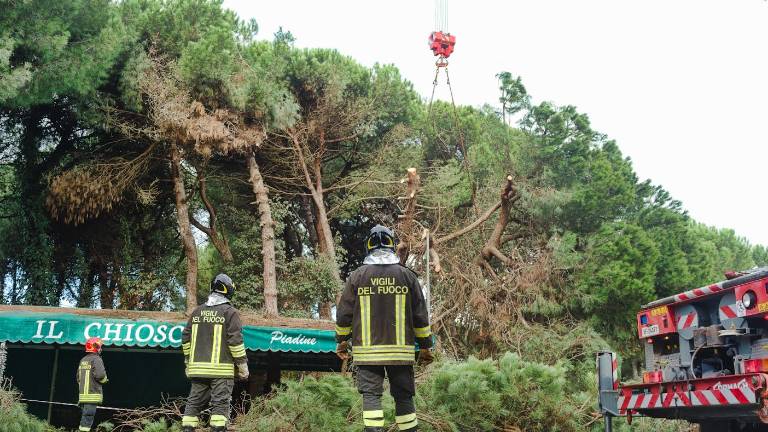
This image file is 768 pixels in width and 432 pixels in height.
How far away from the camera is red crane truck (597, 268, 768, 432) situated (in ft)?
19.3

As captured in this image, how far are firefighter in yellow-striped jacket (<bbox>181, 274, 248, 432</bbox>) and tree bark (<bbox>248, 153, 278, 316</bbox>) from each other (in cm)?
861

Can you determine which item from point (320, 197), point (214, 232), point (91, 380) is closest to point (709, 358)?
point (91, 380)

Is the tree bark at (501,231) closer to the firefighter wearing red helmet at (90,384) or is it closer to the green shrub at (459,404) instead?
the green shrub at (459,404)

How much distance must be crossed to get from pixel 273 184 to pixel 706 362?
13.9 meters

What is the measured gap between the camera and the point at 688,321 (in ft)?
22.5

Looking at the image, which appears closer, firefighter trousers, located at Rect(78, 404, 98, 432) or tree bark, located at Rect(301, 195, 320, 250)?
firefighter trousers, located at Rect(78, 404, 98, 432)

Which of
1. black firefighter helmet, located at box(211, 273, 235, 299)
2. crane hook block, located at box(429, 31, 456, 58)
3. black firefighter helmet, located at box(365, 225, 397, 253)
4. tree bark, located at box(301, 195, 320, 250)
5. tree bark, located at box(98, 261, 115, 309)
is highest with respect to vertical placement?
crane hook block, located at box(429, 31, 456, 58)

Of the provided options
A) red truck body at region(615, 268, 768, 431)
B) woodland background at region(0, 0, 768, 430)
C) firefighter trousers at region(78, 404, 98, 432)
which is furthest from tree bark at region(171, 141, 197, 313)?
red truck body at region(615, 268, 768, 431)

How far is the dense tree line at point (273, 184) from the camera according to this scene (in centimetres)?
1546

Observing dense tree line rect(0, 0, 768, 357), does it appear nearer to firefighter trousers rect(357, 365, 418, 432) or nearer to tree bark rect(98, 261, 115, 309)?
tree bark rect(98, 261, 115, 309)

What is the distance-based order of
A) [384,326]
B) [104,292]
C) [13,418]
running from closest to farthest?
[384,326], [13,418], [104,292]

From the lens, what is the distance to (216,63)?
15.6 m

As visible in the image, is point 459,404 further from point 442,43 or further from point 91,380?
point 442,43

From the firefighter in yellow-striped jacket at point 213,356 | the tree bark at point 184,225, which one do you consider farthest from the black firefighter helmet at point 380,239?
the tree bark at point 184,225
